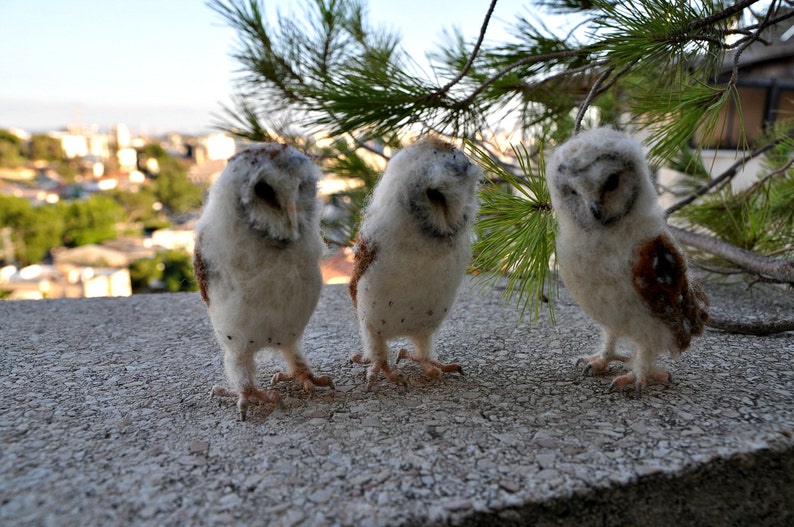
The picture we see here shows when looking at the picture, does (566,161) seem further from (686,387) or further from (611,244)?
(686,387)

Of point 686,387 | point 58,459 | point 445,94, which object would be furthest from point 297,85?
point 686,387

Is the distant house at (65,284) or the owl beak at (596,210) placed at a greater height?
the owl beak at (596,210)

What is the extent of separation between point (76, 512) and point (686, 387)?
2.79ft

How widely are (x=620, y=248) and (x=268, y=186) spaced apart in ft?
1.62

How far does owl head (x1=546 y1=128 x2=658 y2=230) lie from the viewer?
0.74m

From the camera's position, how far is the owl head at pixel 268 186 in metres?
0.72

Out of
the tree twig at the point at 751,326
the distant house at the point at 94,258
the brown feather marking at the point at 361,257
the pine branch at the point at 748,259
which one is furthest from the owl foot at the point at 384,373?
the distant house at the point at 94,258

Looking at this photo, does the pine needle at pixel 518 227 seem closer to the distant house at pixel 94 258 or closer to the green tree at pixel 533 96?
the green tree at pixel 533 96

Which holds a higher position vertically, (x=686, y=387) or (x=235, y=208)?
(x=235, y=208)

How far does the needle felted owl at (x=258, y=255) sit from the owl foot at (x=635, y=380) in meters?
0.48

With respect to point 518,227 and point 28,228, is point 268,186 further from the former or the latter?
point 28,228

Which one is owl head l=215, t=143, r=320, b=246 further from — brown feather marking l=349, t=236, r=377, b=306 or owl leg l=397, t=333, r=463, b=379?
owl leg l=397, t=333, r=463, b=379

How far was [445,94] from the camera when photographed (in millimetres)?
1094

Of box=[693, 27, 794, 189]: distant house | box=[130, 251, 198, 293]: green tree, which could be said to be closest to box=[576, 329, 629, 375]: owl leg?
box=[693, 27, 794, 189]: distant house
